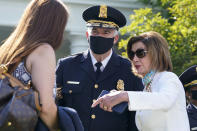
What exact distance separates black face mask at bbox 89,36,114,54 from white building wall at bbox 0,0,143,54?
5.92 meters

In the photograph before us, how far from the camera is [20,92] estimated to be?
99.3 inches

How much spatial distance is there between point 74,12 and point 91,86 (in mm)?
6361

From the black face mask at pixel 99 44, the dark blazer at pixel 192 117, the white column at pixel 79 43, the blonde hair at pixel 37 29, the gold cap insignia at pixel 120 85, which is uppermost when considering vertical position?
the blonde hair at pixel 37 29

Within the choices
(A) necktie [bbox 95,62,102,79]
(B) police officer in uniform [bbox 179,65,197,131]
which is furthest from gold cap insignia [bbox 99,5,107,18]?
(B) police officer in uniform [bbox 179,65,197,131]

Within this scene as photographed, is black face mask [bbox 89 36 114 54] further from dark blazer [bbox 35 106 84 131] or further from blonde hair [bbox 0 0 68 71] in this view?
dark blazer [bbox 35 106 84 131]

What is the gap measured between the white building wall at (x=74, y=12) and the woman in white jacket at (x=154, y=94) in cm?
634

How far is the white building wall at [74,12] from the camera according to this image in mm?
10016

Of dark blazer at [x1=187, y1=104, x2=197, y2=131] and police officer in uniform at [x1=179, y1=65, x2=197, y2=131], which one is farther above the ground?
police officer in uniform at [x1=179, y1=65, x2=197, y2=131]

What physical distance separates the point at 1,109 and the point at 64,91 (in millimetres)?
1549

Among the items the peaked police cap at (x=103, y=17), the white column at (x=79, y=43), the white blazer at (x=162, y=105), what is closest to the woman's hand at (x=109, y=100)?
the white blazer at (x=162, y=105)

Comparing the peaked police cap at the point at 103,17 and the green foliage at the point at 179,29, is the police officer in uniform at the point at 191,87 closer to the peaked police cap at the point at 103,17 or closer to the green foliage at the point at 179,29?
the peaked police cap at the point at 103,17

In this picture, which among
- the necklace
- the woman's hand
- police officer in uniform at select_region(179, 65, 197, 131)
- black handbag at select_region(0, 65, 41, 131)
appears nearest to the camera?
black handbag at select_region(0, 65, 41, 131)

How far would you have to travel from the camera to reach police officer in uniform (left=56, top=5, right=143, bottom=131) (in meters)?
3.96

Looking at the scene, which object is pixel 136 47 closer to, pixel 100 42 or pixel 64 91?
pixel 100 42
